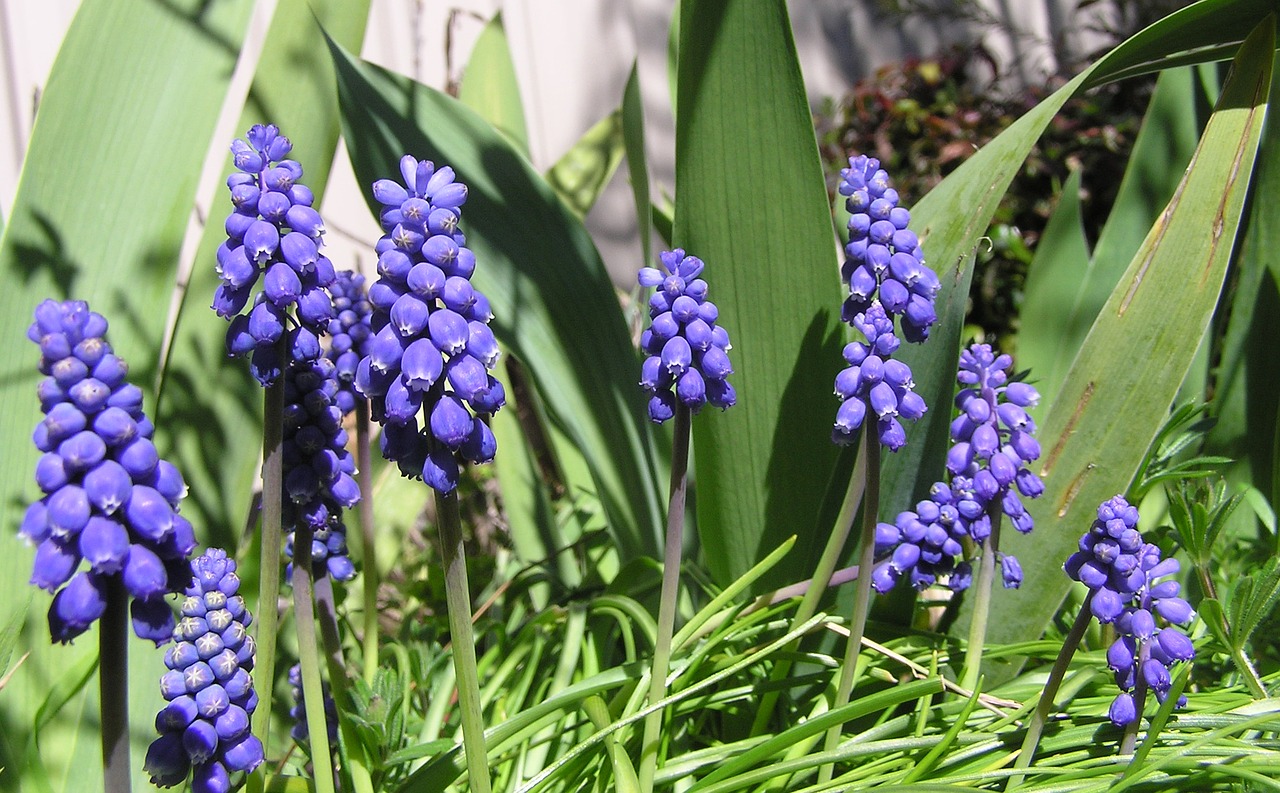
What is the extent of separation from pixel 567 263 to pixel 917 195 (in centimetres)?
227

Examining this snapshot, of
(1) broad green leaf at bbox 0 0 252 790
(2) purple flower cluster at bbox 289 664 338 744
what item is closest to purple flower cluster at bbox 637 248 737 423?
(2) purple flower cluster at bbox 289 664 338 744

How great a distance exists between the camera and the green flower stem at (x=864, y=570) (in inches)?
43.7

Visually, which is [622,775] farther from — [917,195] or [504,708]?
[917,195]

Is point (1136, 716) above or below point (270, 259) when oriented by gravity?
below

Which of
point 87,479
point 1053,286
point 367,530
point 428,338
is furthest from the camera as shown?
point 1053,286

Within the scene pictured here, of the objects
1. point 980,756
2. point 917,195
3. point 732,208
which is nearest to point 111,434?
point 732,208

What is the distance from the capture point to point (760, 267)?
143 centimetres

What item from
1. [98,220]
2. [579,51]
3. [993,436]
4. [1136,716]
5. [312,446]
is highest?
[579,51]

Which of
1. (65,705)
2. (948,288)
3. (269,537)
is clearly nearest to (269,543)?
(269,537)

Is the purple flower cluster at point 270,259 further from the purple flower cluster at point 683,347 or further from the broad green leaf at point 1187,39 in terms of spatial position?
the broad green leaf at point 1187,39

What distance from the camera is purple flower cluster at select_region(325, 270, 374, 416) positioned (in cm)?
128

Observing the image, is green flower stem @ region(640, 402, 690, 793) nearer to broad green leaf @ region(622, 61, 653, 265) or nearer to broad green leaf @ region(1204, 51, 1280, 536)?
broad green leaf @ region(622, 61, 653, 265)

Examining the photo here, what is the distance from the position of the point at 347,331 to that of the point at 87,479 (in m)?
0.70

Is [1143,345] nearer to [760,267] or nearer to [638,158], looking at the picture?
[760,267]
